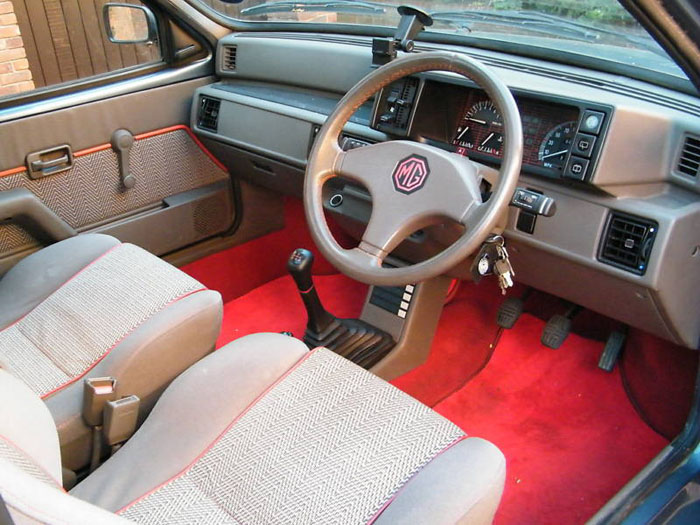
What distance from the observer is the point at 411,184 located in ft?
4.55

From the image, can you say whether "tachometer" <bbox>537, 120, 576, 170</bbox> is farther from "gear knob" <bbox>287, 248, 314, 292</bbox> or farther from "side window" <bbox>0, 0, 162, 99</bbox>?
"side window" <bbox>0, 0, 162, 99</bbox>

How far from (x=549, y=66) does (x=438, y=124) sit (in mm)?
331

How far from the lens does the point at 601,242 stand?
1575 millimetres

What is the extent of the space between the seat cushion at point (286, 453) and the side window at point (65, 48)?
1348 millimetres

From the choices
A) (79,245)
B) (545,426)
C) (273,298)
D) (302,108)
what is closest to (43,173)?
(79,245)

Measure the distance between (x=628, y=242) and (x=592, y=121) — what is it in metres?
0.28

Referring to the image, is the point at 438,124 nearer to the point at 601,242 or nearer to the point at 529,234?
the point at 529,234

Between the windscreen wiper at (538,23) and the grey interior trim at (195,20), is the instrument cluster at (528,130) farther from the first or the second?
the grey interior trim at (195,20)

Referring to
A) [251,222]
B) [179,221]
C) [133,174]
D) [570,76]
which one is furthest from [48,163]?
[570,76]

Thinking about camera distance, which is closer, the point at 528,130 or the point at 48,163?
the point at 528,130

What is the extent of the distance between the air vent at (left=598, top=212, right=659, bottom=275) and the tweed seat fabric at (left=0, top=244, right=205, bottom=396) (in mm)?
964

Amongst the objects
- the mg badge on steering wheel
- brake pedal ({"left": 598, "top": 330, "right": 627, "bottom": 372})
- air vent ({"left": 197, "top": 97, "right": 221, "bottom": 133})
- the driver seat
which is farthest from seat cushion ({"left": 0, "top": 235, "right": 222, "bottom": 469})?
brake pedal ({"left": 598, "top": 330, "right": 627, "bottom": 372})

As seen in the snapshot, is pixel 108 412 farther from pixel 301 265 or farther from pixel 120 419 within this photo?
pixel 301 265

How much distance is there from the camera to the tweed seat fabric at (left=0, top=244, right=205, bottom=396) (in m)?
1.50
